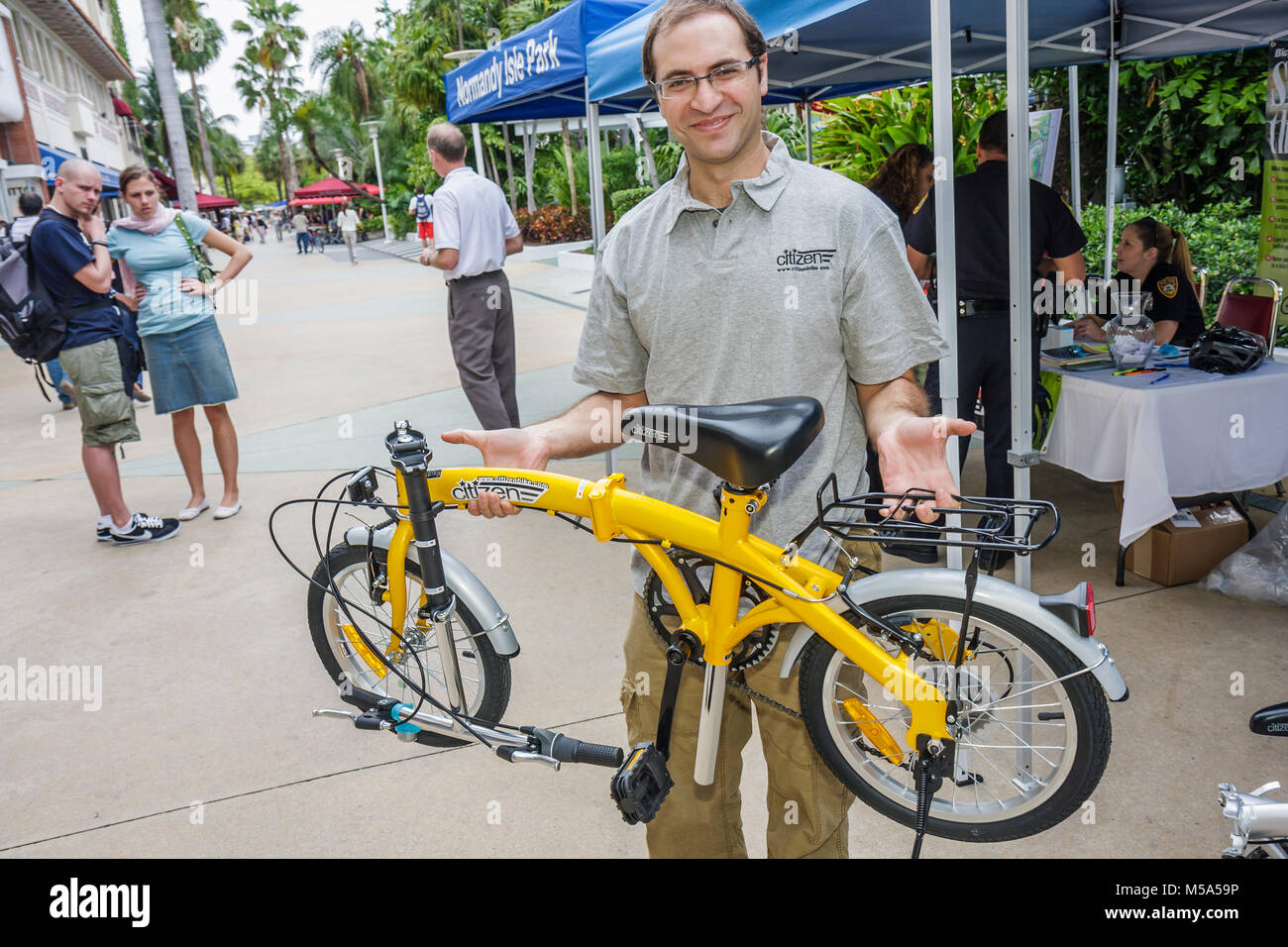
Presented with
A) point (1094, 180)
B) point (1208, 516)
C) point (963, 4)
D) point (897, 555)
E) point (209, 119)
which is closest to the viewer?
point (1208, 516)

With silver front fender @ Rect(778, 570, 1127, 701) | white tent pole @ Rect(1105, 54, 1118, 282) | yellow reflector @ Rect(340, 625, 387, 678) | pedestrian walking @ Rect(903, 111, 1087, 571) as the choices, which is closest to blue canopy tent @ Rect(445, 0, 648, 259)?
pedestrian walking @ Rect(903, 111, 1087, 571)

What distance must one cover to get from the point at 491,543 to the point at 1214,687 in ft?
11.3

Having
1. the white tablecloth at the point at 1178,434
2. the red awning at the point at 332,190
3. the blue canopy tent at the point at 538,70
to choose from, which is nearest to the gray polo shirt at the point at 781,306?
the white tablecloth at the point at 1178,434

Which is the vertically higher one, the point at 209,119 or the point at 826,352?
the point at 209,119

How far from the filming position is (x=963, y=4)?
5270mm

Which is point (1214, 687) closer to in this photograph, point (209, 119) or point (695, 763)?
point (695, 763)

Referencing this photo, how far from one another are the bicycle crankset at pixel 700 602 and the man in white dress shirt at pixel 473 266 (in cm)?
420

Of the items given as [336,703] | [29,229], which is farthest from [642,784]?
[29,229]

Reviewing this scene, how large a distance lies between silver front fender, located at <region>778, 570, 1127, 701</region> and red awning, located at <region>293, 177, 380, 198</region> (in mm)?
49584

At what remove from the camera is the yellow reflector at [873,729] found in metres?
1.92

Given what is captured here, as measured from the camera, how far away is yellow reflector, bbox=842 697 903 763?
1.92 metres

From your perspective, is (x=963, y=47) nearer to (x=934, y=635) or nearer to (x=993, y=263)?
(x=993, y=263)

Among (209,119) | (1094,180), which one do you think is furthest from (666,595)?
(209,119)
